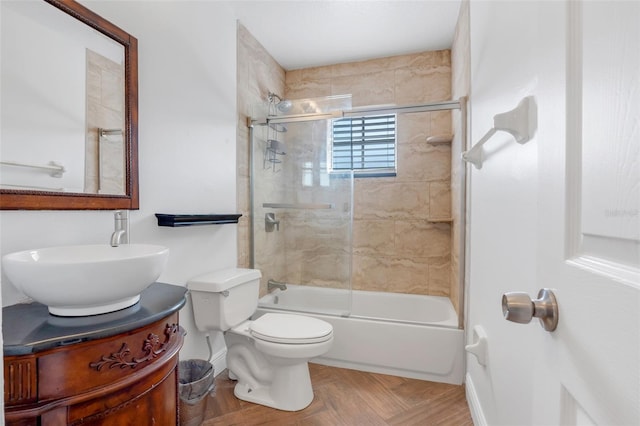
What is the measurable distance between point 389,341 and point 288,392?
0.78 metres

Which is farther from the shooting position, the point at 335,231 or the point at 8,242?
the point at 335,231

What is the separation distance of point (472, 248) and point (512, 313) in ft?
4.91

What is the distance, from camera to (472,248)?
192cm

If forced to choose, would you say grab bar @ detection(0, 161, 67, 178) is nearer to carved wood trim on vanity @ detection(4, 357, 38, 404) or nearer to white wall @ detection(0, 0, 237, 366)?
white wall @ detection(0, 0, 237, 366)

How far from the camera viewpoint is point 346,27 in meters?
2.53

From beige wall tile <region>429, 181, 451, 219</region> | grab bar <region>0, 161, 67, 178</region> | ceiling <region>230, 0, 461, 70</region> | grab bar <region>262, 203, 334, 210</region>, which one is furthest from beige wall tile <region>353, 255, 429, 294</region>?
grab bar <region>0, 161, 67, 178</region>

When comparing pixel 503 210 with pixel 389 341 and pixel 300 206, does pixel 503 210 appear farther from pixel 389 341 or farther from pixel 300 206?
pixel 300 206

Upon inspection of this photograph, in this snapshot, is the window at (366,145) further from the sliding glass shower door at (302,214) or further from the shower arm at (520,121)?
the shower arm at (520,121)

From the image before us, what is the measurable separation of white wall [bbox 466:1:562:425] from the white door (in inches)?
3.2

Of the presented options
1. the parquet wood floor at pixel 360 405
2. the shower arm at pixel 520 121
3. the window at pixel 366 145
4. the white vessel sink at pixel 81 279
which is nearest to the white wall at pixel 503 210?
the shower arm at pixel 520 121

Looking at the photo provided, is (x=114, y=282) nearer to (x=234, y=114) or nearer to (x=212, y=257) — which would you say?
(x=212, y=257)

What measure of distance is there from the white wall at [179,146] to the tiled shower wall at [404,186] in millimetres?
508

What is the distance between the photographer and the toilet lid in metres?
1.74

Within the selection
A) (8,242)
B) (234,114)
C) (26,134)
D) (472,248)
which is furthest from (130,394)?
(234,114)
